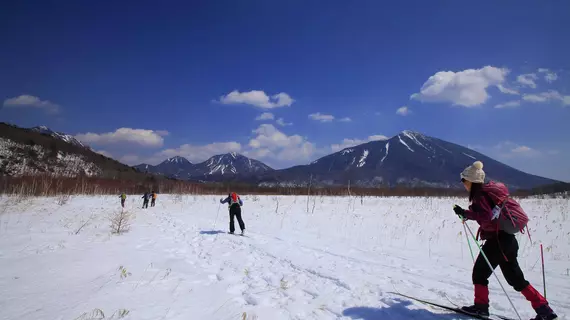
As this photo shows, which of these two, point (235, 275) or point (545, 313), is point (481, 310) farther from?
point (235, 275)

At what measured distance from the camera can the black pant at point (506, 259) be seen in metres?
3.30

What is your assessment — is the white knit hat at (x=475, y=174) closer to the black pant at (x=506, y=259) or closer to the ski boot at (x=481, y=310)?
the black pant at (x=506, y=259)

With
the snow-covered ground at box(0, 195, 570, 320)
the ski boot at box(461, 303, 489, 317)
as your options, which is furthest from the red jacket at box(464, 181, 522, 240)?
the snow-covered ground at box(0, 195, 570, 320)

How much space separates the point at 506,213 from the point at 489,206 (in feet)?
0.57

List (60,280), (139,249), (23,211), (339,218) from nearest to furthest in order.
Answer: (60,280) → (139,249) → (23,211) → (339,218)

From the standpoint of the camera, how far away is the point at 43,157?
7019 centimetres

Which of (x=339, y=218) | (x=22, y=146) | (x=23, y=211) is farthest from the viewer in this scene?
(x=22, y=146)

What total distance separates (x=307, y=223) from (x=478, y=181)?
496 inches

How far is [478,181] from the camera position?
144 inches

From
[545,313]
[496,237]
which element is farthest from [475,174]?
[545,313]

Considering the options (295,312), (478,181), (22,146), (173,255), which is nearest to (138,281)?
(173,255)

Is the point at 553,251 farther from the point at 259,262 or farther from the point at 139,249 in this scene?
the point at 139,249

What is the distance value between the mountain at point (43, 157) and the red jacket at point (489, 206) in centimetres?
6980

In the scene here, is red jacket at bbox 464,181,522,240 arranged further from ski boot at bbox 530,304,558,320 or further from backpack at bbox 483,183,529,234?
ski boot at bbox 530,304,558,320
